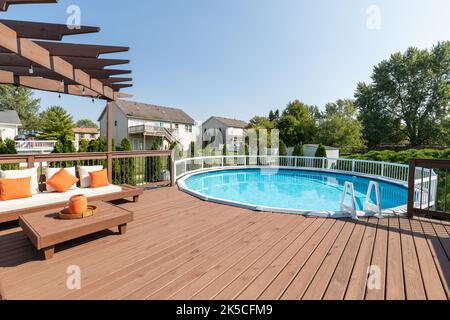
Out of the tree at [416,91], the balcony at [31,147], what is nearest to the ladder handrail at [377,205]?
the balcony at [31,147]

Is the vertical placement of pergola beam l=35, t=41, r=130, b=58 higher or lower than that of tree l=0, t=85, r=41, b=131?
lower

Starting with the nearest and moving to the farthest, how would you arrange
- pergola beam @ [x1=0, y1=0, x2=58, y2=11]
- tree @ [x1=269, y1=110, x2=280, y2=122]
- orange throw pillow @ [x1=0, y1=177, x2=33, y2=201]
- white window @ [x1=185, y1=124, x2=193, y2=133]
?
1. pergola beam @ [x1=0, y1=0, x2=58, y2=11]
2. orange throw pillow @ [x1=0, y1=177, x2=33, y2=201]
3. white window @ [x1=185, y1=124, x2=193, y2=133]
4. tree @ [x1=269, y1=110, x2=280, y2=122]

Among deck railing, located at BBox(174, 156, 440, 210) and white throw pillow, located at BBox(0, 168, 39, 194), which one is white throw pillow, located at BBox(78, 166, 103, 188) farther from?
deck railing, located at BBox(174, 156, 440, 210)

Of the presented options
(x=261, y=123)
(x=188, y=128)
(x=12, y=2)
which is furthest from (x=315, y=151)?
(x=188, y=128)

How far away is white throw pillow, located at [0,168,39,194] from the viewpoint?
12.8 feet

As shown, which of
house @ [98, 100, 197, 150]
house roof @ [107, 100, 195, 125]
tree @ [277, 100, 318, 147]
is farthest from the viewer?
house roof @ [107, 100, 195, 125]

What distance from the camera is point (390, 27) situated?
6148 millimetres

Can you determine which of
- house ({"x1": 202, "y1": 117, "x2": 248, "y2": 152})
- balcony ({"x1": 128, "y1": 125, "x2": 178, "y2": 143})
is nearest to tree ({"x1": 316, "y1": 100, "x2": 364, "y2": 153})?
house ({"x1": 202, "y1": 117, "x2": 248, "y2": 152})

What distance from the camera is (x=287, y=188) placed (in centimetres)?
977

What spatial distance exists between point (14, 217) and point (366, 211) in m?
5.86

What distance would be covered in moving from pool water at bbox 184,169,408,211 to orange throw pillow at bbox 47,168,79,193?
277 centimetres

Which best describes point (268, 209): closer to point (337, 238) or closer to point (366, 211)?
point (337, 238)

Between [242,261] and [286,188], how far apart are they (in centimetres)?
767
